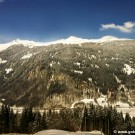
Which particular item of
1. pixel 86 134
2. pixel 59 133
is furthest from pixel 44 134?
pixel 86 134

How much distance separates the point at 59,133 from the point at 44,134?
23.6ft

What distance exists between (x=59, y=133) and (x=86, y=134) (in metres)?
13.8

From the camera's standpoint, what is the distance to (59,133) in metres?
174

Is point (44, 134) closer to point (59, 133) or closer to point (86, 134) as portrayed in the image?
point (59, 133)

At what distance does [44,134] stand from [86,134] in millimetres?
21003

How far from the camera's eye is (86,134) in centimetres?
18012

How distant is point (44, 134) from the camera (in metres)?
171
